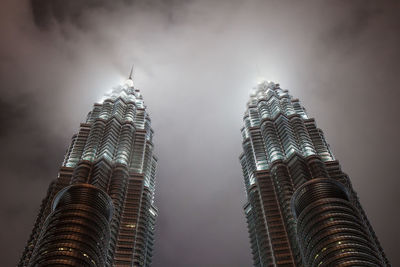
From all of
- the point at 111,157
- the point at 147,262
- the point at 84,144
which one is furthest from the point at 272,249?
the point at 84,144

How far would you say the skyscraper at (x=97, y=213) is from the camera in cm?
12962

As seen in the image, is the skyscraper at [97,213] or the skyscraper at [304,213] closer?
the skyscraper at [304,213]

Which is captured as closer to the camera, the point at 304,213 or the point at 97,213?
the point at 97,213

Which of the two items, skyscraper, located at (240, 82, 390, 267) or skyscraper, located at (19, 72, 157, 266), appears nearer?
skyscraper, located at (240, 82, 390, 267)

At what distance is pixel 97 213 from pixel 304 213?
74462 mm

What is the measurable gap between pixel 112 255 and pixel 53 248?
2793 centimetres

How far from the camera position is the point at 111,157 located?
625ft

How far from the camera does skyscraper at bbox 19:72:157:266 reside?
130 metres

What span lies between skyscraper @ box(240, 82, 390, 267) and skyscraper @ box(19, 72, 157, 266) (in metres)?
50.1

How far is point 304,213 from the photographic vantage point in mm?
143875

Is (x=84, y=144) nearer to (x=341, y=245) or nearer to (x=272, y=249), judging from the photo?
(x=272, y=249)

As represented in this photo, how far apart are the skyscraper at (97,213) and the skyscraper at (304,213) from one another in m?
50.1

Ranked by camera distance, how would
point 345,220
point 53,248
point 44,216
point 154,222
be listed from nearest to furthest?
point 53,248 < point 345,220 < point 44,216 < point 154,222

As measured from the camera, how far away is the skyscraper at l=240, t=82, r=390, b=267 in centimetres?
12862
